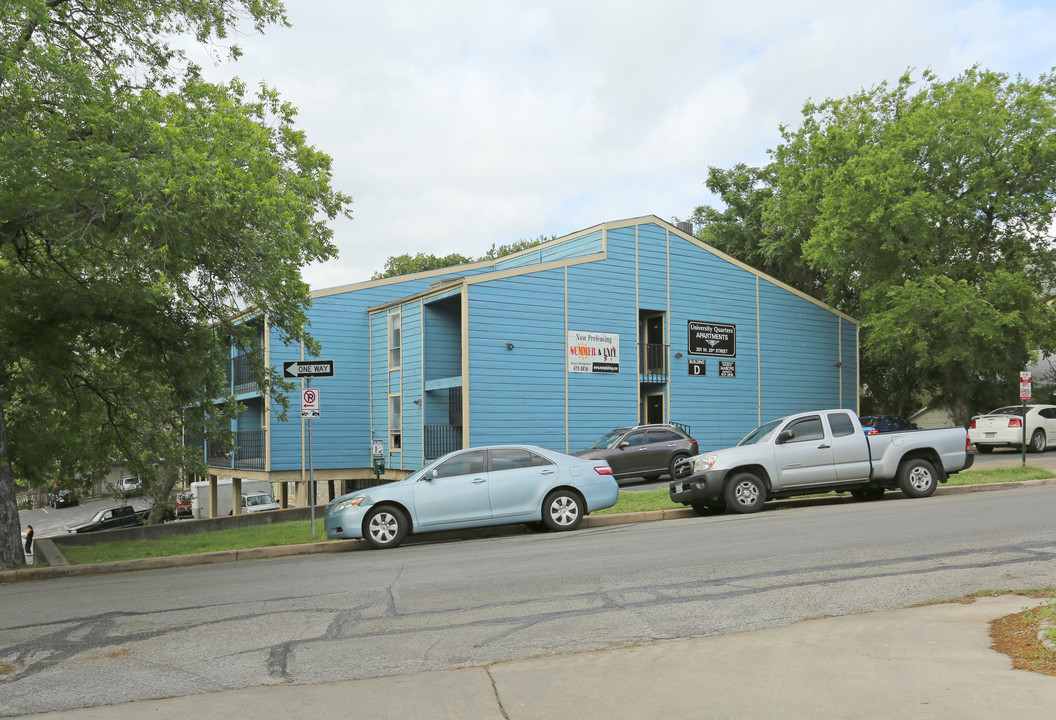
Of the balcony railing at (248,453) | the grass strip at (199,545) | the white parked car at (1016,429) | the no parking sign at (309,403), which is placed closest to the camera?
the grass strip at (199,545)

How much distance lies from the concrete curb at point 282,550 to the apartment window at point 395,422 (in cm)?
1229

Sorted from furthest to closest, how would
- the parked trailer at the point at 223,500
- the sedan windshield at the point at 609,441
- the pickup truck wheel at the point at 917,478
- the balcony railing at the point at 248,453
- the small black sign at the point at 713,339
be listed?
the parked trailer at the point at 223,500
the balcony railing at the point at 248,453
the small black sign at the point at 713,339
the sedan windshield at the point at 609,441
the pickup truck wheel at the point at 917,478

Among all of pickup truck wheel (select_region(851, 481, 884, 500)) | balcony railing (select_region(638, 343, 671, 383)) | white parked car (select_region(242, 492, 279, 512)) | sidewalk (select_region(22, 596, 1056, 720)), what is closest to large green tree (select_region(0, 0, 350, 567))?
sidewalk (select_region(22, 596, 1056, 720))

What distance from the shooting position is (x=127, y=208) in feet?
33.6

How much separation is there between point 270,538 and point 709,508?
301 inches

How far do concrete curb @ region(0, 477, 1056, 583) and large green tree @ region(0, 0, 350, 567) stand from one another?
122 centimetres

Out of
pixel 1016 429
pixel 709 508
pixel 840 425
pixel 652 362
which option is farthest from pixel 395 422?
pixel 1016 429

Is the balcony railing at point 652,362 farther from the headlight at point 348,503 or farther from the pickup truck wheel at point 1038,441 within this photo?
the headlight at point 348,503

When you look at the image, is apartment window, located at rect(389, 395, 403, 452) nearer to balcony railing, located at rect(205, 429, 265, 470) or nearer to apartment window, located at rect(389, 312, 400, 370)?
apartment window, located at rect(389, 312, 400, 370)

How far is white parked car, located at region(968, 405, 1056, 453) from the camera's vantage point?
2714 centimetres

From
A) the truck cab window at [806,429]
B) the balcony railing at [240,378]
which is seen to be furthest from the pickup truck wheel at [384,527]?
the balcony railing at [240,378]

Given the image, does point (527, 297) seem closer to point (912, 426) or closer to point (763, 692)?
point (912, 426)

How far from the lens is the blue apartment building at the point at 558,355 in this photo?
25.3m

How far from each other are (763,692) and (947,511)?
9.29 metres
